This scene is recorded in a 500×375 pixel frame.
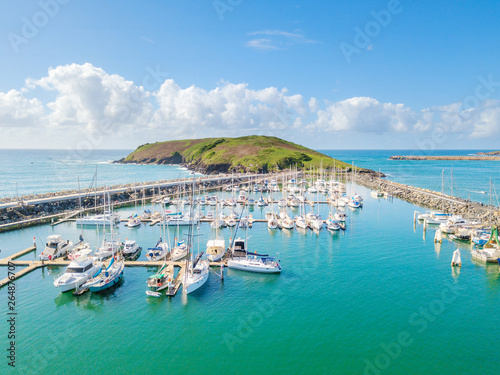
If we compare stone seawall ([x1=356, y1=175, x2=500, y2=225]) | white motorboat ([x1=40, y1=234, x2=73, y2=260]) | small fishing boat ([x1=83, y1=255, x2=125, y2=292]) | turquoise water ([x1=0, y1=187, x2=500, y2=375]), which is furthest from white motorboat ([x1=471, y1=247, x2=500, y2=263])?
white motorboat ([x1=40, y1=234, x2=73, y2=260])

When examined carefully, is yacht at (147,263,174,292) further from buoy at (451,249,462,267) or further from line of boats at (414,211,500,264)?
line of boats at (414,211,500,264)

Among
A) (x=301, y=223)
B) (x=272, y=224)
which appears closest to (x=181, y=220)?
(x=272, y=224)

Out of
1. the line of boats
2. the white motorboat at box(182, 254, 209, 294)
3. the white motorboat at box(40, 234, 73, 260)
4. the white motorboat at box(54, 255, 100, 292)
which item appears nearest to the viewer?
the white motorboat at box(182, 254, 209, 294)

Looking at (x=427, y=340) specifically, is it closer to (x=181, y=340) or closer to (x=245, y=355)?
(x=245, y=355)

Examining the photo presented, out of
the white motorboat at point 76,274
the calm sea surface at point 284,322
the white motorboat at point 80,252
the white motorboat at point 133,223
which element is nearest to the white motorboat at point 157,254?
the calm sea surface at point 284,322

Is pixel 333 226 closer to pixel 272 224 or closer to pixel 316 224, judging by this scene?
pixel 316 224

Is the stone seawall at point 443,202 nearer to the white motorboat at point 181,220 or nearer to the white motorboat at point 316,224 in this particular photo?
the white motorboat at point 316,224
